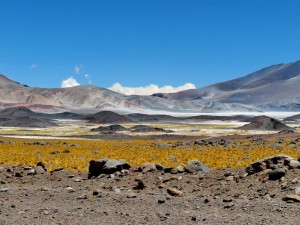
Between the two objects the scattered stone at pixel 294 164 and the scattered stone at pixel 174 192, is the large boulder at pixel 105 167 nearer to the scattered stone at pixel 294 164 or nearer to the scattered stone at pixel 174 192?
the scattered stone at pixel 174 192

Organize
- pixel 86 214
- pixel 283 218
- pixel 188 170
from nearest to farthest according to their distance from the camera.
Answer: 1. pixel 283 218
2. pixel 86 214
3. pixel 188 170

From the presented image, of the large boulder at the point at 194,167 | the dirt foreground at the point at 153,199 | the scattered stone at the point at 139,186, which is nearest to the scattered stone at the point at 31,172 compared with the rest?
the dirt foreground at the point at 153,199

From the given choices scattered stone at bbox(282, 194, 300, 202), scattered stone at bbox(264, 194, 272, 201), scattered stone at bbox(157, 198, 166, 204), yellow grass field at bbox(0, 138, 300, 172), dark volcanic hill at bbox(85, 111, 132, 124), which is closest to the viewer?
scattered stone at bbox(282, 194, 300, 202)

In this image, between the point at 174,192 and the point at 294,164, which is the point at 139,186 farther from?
the point at 294,164

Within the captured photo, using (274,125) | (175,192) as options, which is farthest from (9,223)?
(274,125)

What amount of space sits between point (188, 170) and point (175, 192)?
3608mm

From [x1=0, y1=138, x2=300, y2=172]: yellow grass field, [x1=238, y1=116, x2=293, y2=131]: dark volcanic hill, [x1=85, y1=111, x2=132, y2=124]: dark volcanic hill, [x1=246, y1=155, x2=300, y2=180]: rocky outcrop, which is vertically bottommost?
[x1=0, y1=138, x2=300, y2=172]: yellow grass field

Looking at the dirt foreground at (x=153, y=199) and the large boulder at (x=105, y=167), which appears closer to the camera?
the dirt foreground at (x=153, y=199)

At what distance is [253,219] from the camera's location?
1188 centimetres

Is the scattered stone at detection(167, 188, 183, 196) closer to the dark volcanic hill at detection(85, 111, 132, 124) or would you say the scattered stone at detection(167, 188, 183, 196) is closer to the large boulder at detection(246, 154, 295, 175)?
the large boulder at detection(246, 154, 295, 175)

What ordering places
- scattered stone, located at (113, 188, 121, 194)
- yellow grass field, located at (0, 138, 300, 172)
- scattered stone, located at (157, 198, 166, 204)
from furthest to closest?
yellow grass field, located at (0, 138, 300, 172) → scattered stone, located at (113, 188, 121, 194) → scattered stone, located at (157, 198, 166, 204)

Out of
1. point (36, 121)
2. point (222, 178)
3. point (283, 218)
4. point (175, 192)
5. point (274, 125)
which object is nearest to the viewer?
point (283, 218)

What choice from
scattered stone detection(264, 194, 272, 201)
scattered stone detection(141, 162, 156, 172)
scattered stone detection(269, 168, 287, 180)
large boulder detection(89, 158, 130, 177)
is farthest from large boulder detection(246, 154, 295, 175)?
large boulder detection(89, 158, 130, 177)

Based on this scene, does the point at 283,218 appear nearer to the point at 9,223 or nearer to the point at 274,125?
the point at 9,223
